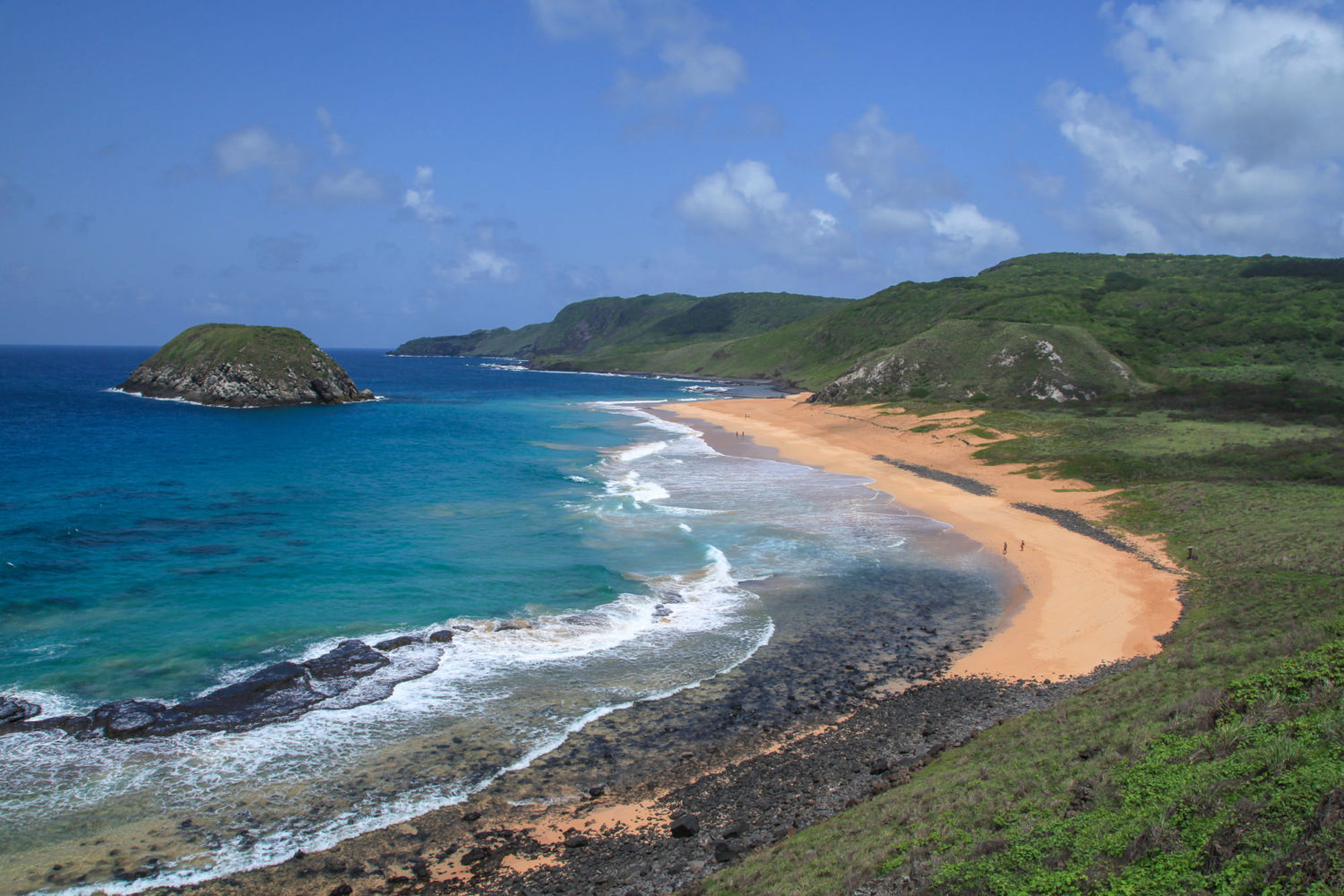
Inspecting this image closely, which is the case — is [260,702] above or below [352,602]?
below

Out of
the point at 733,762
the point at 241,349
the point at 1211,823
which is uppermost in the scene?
the point at 241,349

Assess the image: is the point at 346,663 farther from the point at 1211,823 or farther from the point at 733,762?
the point at 1211,823

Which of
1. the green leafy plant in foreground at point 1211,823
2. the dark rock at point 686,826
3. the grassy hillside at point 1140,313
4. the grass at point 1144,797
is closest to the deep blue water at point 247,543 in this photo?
the dark rock at point 686,826

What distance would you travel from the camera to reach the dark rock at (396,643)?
22.7 m

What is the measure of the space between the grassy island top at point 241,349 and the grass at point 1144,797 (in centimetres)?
10329

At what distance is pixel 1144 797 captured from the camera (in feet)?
34.4

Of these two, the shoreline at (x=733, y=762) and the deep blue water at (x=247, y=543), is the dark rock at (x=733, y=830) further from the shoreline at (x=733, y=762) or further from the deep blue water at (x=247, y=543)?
the deep blue water at (x=247, y=543)

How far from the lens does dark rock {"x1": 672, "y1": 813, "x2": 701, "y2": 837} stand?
13523mm

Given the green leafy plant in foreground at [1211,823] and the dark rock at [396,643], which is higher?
the green leafy plant in foreground at [1211,823]

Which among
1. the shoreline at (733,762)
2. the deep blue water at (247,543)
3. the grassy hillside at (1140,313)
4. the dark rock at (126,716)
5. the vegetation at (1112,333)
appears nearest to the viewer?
the shoreline at (733,762)

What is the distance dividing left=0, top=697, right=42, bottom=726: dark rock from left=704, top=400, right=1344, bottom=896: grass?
1725 cm

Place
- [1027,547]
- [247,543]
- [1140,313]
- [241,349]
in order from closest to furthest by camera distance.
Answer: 1. [247,543]
2. [1027,547]
3. [241,349]
4. [1140,313]

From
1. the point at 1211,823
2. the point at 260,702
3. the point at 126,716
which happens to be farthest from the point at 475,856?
the point at 1211,823

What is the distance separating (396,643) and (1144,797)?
64.3 ft
